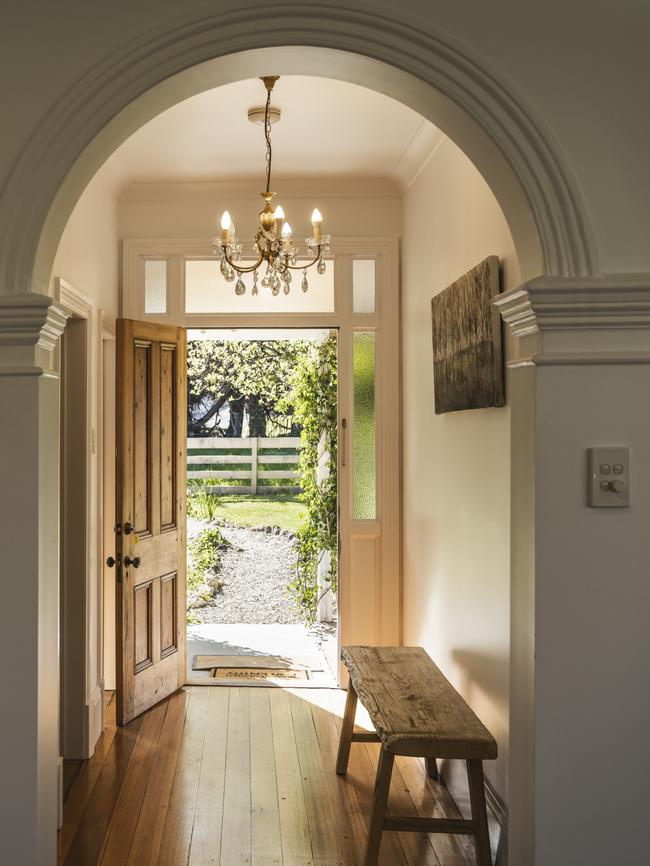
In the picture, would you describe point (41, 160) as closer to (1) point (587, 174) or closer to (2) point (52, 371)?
(2) point (52, 371)

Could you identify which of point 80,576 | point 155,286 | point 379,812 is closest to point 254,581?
point 155,286

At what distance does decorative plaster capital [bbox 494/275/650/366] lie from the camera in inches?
71.0

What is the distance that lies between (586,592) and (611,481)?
27 centimetres

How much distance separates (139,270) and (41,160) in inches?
111

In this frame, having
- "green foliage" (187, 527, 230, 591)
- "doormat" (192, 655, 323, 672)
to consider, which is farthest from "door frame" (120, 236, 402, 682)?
"green foliage" (187, 527, 230, 591)

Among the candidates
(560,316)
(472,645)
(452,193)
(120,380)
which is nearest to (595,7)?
(560,316)

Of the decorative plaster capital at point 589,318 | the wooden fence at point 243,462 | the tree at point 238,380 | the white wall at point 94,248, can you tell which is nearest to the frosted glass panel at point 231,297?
the white wall at point 94,248

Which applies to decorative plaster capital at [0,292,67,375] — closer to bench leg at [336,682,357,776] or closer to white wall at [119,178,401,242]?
bench leg at [336,682,357,776]

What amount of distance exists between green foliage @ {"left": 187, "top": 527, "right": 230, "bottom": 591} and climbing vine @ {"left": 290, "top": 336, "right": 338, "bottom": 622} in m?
1.59

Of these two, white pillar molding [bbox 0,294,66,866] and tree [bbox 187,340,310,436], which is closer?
white pillar molding [bbox 0,294,66,866]

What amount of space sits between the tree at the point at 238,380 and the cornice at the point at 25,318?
6.31 meters

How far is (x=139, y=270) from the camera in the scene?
4625mm

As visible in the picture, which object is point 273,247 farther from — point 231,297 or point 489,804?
point 489,804

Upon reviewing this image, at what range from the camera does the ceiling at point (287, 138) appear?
11.4 ft
